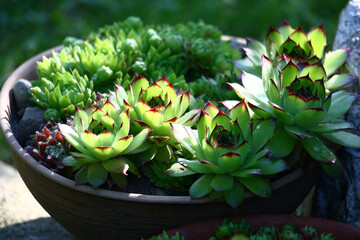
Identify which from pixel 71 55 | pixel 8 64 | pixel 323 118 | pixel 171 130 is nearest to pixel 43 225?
pixel 71 55

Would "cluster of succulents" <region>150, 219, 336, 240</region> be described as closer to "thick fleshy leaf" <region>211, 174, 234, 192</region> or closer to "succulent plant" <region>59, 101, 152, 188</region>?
"thick fleshy leaf" <region>211, 174, 234, 192</region>

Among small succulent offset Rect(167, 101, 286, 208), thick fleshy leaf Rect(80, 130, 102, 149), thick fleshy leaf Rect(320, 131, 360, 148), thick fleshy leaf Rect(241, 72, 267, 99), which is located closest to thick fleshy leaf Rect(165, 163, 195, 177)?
small succulent offset Rect(167, 101, 286, 208)

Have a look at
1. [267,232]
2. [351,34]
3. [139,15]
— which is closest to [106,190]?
[267,232]

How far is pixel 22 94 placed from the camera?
1834mm

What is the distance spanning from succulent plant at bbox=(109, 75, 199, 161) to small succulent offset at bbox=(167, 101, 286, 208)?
0.06m

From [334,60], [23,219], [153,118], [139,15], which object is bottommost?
[23,219]

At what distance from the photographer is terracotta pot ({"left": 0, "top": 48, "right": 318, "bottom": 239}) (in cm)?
137

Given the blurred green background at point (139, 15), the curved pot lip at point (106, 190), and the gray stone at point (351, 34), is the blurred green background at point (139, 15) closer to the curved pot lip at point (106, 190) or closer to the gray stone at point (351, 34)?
the gray stone at point (351, 34)

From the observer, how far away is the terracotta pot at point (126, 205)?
1365 millimetres

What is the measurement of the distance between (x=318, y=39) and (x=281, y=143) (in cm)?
48

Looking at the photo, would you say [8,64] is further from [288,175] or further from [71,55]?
[288,175]

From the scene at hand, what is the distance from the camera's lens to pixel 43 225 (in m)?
1.95

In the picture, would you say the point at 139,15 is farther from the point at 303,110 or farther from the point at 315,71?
the point at 303,110

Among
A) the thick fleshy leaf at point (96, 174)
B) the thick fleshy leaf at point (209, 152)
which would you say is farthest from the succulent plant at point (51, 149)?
the thick fleshy leaf at point (209, 152)
